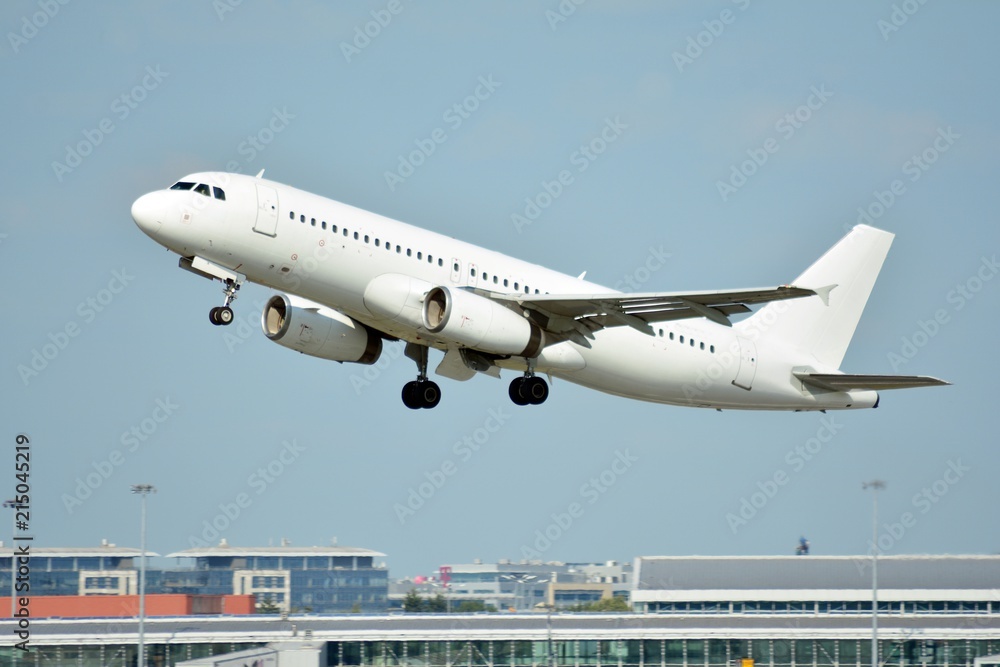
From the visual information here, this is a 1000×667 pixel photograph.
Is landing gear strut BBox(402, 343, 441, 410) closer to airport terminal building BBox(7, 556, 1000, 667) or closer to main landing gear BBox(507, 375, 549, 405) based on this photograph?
main landing gear BBox(507, 375, 549, 405)

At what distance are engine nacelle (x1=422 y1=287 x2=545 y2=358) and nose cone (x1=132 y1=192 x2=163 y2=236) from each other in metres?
7.78

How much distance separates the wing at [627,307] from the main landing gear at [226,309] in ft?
24.7

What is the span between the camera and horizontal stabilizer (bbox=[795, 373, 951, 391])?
43156 millimetres

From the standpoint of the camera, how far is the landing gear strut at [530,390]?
4288cm

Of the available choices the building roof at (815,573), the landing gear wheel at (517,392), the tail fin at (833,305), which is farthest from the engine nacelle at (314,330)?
the building roof at (815,573)

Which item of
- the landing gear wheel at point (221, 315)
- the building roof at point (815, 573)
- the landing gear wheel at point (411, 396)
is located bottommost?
the building roof at point (815, 573)

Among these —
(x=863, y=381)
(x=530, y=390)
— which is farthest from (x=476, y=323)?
(x=863, y=381)

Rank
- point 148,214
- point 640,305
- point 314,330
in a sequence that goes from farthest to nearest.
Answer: point 314,330, point 640,305, point 148,214

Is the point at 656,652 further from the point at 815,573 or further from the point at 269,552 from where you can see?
the point at 269,552

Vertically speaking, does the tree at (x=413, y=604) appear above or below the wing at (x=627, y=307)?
below

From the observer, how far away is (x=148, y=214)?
3691 centimetres

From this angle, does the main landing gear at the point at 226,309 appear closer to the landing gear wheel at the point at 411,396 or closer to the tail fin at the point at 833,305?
the landing gear wheel at the point at 411,396

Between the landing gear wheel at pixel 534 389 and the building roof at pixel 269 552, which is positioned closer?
the landing gear wheel at pixel 534 389

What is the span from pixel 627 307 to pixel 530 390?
4.79 meters
